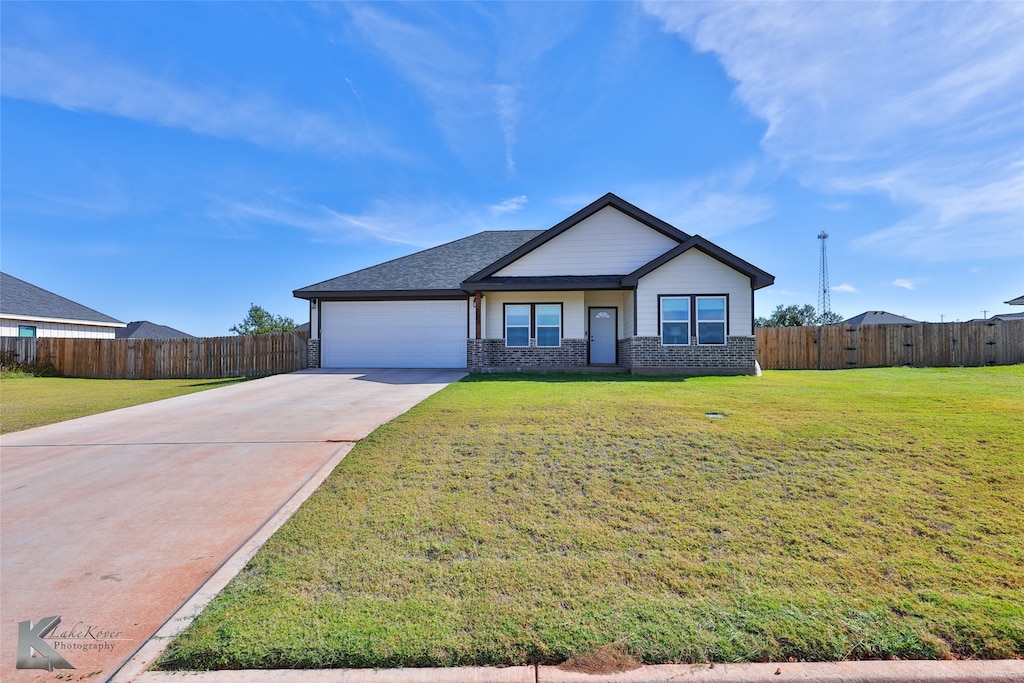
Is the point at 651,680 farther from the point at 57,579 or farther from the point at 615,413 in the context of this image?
the point at 615,413

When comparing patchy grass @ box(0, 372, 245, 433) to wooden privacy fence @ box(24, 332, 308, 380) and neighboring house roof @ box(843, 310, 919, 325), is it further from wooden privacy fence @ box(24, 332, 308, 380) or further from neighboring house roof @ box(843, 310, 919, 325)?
neighboring house roof @ box(843, 310, 919, 325)

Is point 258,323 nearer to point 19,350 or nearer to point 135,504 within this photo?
point 19,350

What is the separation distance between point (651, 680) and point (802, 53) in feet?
41.7

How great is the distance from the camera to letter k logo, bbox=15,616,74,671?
2365 mm

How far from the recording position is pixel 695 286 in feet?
46.5

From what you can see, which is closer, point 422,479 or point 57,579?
point 57,579

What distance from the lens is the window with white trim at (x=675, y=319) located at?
46.7 feet

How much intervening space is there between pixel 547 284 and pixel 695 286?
4.90 m

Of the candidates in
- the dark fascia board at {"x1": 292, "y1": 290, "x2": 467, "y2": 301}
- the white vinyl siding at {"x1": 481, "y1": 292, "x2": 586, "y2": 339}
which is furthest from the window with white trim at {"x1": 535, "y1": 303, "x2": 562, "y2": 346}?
the dark fascia board at {"x1": 292, "y1": 290, "x2": 467, "y2": 301}

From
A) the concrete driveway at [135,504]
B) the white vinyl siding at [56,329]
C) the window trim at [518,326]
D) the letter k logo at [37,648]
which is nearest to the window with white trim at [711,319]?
the window trim at [518,326]

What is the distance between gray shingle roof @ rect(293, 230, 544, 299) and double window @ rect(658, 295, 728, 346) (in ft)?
24.3

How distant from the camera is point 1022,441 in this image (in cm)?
549

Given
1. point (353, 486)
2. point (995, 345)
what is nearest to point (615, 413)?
point (353, 486)

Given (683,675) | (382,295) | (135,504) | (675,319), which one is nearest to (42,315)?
(382,295)
